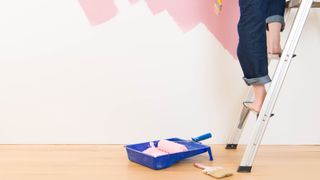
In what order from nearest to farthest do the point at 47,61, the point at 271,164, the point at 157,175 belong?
the point at 157,175, the point at 271,164, the point at 47,61

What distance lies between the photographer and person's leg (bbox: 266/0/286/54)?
5.34 feet

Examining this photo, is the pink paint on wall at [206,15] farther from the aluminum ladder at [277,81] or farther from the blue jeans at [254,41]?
the aluminum ladder at [277,81]

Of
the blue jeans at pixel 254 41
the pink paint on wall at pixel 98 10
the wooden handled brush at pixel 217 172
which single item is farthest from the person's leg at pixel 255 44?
the pink paint on wall at pixel 98 10

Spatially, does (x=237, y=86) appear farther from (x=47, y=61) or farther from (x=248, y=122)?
(x=47, y=61)

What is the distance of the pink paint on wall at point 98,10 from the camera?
186cm

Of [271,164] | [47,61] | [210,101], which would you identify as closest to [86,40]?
[47,61]

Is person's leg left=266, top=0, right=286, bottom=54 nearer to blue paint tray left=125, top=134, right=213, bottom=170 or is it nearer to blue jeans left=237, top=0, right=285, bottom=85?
blue jeans left=237, top=0, right=285, bottom=85

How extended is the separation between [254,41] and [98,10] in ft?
2.52

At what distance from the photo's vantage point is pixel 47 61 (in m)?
1.87

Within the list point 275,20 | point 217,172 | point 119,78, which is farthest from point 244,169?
point 119,78

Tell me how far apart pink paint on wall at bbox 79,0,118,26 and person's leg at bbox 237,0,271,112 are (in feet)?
2.08

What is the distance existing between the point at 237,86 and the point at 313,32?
1.46ft

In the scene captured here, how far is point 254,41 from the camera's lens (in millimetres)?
1457

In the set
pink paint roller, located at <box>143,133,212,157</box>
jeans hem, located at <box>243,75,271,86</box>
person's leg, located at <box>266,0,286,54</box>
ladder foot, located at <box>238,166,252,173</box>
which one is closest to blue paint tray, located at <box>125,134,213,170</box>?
pink paint roller, located at <box>143,133,212,157</box>
